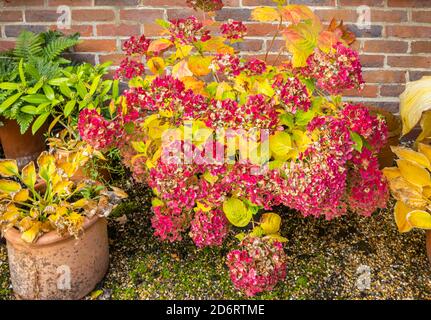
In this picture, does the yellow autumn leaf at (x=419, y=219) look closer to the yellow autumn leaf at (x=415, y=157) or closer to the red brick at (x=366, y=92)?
the yellow autumn leaf at (x=415, y=157)

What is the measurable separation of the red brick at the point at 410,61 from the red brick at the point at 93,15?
148 centimetres

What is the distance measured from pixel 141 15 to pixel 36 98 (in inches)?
29.4

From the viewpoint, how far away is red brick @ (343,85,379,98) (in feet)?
9.11

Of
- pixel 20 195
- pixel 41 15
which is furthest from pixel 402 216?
pixel 41 15

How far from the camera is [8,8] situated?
2680 millimetres

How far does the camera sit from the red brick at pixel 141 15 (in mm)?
2631

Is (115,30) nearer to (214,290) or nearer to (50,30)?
(50,30)

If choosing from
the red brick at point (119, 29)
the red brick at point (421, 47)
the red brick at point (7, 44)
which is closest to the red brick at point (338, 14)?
the red brick at point (421, 47)

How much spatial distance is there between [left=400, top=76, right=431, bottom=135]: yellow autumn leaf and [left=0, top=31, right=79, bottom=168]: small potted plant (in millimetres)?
1448

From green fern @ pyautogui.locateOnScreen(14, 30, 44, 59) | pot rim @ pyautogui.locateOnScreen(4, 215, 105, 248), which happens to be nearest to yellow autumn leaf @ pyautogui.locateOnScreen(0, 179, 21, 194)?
pot rim @ pyautogui.locateOnScreen(4, 215, 105, 248)

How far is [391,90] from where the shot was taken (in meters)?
2.78

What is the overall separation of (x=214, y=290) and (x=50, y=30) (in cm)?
156

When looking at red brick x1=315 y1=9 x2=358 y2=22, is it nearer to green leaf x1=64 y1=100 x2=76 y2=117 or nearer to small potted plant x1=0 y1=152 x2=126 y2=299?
green leaf x1=64 y1=100 x2=76 y2=117

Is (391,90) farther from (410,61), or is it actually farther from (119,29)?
(119,29)
